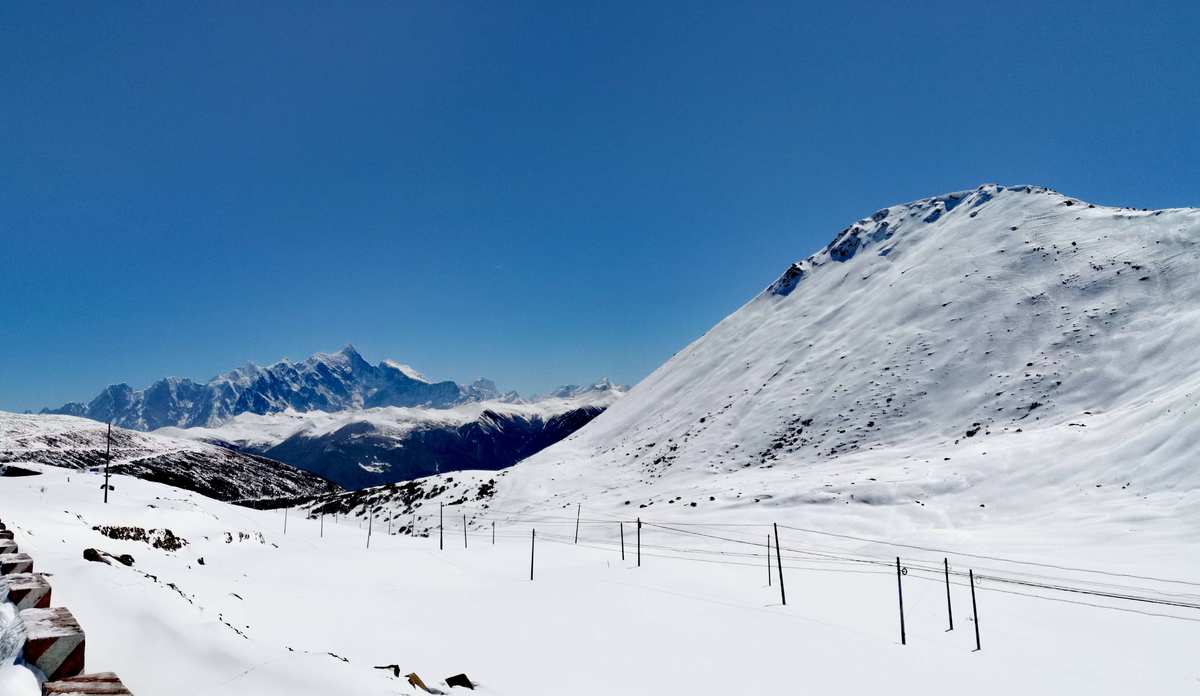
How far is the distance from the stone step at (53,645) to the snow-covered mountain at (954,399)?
4161 centimetres

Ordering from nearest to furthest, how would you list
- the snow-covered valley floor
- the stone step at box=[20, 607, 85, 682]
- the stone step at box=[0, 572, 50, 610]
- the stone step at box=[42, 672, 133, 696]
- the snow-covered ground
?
1. the stone step at box=[42, 672, 133, 696]
2. the stone step at box=[20, 607, 85, 682]
3. the stone step at box=[0, 572, 50, 610]
4. the snow-covered valley floor
5. the snow-covered ground

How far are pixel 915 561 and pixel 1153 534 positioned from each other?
11.8m

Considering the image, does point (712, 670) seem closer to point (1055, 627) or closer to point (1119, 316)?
point (1055, 627)

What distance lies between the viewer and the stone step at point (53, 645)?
5.07 metres

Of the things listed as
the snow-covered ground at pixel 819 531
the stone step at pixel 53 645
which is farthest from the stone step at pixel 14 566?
the stone step at pixel 53 645

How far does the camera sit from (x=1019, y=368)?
2628 inches

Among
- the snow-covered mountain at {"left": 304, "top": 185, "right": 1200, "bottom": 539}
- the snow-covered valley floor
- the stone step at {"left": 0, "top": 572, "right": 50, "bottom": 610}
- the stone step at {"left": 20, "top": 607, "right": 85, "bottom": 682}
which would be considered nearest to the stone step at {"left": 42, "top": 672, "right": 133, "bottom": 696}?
the stone step at {"left": 20, "top": 607, "right": 85, "bottom": 682}

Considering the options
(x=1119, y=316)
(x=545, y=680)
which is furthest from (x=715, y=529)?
(x=1119, y=316)

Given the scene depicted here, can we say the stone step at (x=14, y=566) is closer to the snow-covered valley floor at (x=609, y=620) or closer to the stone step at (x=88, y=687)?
the snow-covered valley floor at (x=609, y=620)

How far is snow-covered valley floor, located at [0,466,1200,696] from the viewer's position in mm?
7922

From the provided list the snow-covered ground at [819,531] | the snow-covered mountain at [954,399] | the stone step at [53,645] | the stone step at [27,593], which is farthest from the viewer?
the snow-covered mountain at [954,399]

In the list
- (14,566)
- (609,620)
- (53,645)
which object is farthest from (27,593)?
(609,620)

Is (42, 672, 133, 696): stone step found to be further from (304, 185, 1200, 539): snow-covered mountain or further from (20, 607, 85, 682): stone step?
(304, 185, 1200, 539): snow-covered mountain

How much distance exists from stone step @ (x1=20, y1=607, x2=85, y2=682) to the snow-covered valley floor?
135 cm
